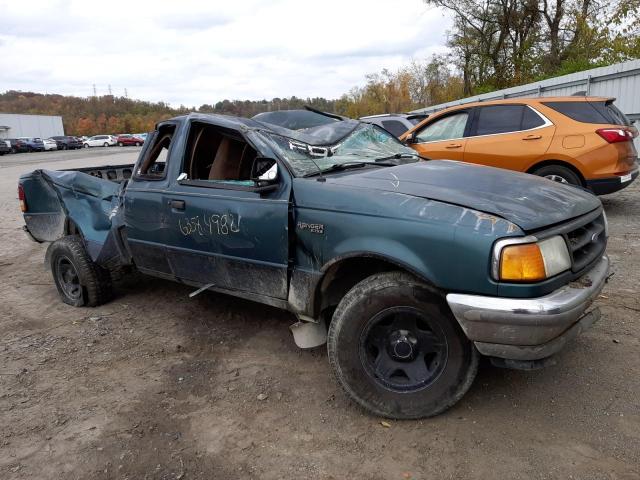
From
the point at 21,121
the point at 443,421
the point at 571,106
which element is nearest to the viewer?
the point at 443,421

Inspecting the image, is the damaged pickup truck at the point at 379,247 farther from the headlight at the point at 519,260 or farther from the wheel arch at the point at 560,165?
the wheel arch at the point at 560,165

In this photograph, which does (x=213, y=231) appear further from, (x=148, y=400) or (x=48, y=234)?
(x=48, y=234)

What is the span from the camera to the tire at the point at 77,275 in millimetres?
4574

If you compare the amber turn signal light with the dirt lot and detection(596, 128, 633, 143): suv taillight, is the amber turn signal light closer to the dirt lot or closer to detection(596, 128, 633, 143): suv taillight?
the dirt lot

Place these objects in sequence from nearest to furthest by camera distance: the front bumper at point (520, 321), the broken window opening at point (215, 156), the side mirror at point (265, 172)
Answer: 1. the front bumper at point (520, 321)
2. the side mirror at point (265, 172)
3. the broken window opening at point (215, 156)

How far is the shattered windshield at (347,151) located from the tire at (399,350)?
935mm

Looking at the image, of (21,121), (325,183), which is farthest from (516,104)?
(21,121)

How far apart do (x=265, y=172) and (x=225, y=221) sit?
1.61 feet

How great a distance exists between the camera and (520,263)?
2281mm

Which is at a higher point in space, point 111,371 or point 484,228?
point 484,228

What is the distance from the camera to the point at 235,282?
3.41 m

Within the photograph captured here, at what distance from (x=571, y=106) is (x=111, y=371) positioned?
642cm

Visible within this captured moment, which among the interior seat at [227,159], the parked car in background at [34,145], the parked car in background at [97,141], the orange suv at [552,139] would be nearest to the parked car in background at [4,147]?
the parked car in background at [34,145]

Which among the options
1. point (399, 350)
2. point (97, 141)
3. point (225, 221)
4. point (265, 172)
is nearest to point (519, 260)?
point (399, 350)
